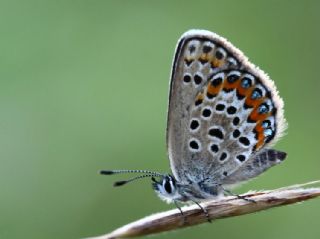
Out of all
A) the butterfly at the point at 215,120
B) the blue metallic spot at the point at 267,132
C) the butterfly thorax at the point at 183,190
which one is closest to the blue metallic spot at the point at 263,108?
the butterfly at the point at 215,120

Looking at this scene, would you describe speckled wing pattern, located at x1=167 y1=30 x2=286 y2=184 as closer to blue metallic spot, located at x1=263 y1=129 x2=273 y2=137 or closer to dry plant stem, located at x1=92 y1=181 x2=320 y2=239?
blue metallic spot, located at x1=263 y1=129 x2=273 y2=137

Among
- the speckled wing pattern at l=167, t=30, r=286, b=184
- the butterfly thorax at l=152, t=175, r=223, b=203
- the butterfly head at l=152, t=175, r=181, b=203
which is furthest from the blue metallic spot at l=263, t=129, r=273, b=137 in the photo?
the butterfly head at l=152, t=175, r=181, b=203

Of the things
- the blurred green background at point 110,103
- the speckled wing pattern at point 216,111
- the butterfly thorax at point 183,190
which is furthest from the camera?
the blurred green background at point 110,103

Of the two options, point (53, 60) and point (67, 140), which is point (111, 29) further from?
point (67, 140)

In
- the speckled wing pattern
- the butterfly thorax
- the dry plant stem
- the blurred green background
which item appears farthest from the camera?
the blurred green background

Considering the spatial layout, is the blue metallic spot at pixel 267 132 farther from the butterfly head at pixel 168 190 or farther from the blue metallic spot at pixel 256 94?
the butterfly head at pixel 168 190

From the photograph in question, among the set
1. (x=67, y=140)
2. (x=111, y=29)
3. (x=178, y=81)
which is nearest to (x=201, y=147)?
(x=178, y=81)

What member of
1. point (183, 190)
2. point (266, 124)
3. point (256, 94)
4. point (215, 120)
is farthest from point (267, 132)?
point (183, 190)
